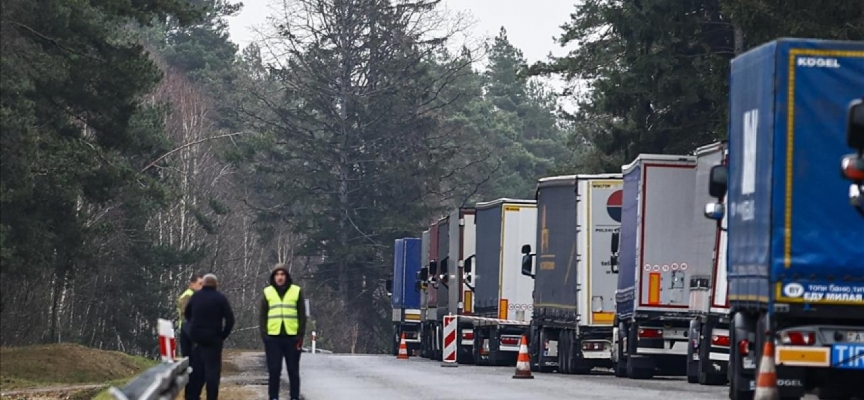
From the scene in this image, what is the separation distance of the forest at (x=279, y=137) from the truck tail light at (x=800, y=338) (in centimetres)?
1795

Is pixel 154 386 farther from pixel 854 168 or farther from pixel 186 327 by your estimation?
pixel 186 327

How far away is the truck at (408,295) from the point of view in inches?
2286

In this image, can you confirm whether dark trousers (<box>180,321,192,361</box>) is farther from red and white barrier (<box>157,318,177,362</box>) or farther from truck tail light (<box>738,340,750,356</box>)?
truck tail light (<box>738,340,750,356</box>)

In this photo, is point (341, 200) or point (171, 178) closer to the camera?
point (171, 178)

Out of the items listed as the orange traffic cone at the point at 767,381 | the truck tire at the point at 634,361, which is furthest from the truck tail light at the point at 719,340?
the orange traffic cone at the point at 767,381

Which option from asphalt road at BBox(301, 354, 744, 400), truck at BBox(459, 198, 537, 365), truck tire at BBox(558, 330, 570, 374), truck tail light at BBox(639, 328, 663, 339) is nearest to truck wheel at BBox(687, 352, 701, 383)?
asphalt road at BBox(301, 354, 744, 400)

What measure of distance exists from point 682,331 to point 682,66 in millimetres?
18029

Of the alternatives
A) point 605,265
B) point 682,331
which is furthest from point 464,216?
point 682,331

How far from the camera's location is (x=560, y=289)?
3391cm

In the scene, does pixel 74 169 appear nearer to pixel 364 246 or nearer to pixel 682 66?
pixel 682 66

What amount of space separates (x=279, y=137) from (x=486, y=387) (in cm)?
6028

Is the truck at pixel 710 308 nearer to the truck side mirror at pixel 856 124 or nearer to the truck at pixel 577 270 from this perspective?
the truck at pixel 577 270

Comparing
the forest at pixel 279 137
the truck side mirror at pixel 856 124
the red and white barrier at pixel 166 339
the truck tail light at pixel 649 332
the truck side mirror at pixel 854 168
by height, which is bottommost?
the red and white barrier at pixel 166 339

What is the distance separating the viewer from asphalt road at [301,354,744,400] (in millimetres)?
23078
